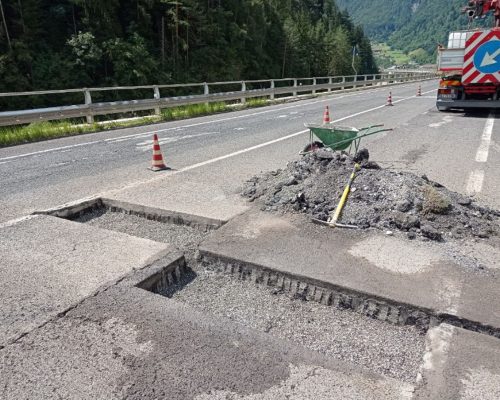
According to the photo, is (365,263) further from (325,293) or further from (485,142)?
(485,142)

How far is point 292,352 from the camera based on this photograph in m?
2.47

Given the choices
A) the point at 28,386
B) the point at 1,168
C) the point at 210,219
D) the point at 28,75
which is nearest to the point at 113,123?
the point at 1,168

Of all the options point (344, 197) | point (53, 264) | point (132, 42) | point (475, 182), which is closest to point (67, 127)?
point (53, 264)

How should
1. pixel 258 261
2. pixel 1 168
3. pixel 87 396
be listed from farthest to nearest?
1. pixel 1 168
2. pixel 258 261
3. pixel 87 396

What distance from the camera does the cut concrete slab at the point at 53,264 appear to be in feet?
9.46

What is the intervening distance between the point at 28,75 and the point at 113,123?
61.3 ft

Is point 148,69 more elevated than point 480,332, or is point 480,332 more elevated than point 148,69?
point 148,69

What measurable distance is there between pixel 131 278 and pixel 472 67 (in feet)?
42.8

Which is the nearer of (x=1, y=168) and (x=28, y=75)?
(x=1, y=168)

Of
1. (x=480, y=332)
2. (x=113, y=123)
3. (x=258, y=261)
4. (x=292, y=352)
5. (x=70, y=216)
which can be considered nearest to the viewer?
(x=292, y=352)

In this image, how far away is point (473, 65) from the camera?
41.3ft

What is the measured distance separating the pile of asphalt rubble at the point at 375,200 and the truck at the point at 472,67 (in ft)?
31.2

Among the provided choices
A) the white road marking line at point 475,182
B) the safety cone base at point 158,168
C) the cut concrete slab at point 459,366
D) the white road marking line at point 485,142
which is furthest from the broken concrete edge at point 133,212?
the white road marking line at point 485,142

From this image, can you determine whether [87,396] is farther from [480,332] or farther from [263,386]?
[480,332]
